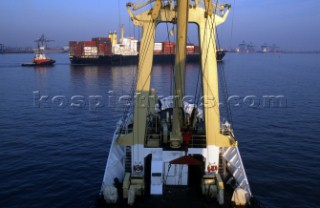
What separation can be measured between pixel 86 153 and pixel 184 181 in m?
12.0

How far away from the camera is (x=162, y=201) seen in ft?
40.3

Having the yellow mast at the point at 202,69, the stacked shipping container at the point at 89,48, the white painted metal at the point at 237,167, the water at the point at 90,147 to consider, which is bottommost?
the water at the point at 90,147

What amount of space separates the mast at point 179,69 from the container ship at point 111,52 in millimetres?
96916

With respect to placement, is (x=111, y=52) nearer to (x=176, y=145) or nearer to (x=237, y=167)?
(x=237, y=167)

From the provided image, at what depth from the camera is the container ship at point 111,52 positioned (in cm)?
11494

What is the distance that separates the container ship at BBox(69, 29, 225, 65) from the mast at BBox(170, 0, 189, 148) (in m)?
96.9

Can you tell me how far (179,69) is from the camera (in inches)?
458

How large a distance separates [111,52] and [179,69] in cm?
11125

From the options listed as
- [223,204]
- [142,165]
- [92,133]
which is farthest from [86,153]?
[223,204]

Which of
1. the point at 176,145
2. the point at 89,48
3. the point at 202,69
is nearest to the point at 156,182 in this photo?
the point at 176,145

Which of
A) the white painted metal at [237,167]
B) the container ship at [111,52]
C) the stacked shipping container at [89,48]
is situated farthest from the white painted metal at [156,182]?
the stacked shipping container at [89,48]

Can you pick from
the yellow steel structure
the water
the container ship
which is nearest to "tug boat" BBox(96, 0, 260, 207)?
the yellow steel structure

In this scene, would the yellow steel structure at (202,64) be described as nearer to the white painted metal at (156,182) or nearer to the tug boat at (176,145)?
the tug boat at (176,145)

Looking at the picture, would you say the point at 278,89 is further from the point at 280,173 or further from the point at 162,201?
the point at 162,201
